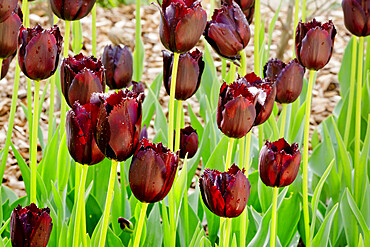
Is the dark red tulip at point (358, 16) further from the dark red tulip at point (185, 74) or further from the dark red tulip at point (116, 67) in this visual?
the dark red tulip at point (116, 67)

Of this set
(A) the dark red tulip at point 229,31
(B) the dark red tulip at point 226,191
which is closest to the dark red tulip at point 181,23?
(A) the dark red tulip at point 229,31

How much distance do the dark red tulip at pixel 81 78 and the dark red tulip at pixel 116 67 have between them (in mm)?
466

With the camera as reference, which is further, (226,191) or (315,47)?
(315,47)

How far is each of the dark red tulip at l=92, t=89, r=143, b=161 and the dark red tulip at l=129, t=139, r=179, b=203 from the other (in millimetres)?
22

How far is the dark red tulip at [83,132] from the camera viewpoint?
2.58 ft

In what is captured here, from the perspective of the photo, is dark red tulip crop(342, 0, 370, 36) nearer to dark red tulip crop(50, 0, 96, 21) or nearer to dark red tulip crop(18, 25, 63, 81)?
dark red tulip crop(50, 0, 96, 21)

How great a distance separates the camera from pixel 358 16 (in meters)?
1.30

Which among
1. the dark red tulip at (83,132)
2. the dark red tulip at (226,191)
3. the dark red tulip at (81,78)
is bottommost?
the dark red tulip at (226,191)

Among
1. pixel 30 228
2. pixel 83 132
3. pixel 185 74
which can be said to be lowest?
pixel 30 228

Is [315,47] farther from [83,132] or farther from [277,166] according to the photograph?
[83,132]

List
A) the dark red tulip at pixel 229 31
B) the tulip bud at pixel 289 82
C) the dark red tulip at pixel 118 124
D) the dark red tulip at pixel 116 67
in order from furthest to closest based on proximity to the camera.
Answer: the dark red tulip at pixel 116 67, the tulip bud at pixel 289 82, the dark red tulip at pixel 229 31, the dark red tulip at pixel 118 124

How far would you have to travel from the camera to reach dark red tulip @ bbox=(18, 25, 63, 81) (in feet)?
3.19

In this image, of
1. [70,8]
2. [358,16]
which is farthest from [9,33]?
[358,16]

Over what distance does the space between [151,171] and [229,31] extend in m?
0.40
